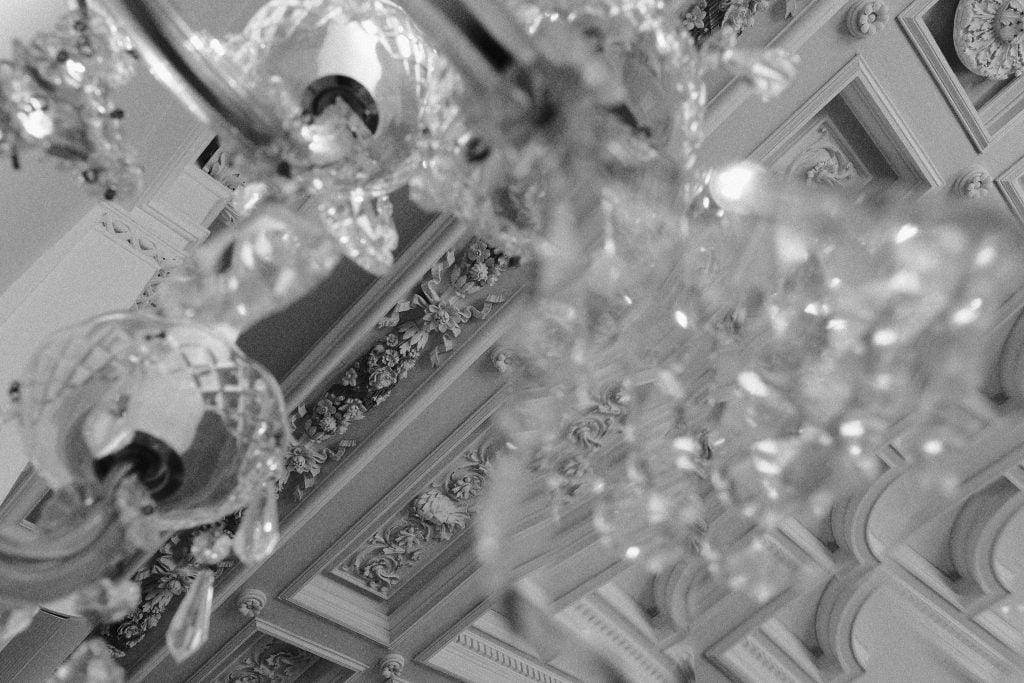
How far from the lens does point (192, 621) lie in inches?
38.6

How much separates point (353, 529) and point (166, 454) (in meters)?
3.97

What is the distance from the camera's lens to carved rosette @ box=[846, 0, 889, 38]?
3189 millimetres

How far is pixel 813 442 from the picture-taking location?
845mm

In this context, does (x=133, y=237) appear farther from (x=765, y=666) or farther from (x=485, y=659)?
(x=485, y=659)

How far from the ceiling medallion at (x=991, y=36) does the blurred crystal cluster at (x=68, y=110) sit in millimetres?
3205

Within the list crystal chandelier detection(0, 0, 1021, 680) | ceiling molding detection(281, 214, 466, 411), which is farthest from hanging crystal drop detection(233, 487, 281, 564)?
ceiling molding detection(281, 214, 466, 411)

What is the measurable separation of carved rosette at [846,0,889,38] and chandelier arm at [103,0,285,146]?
283cm

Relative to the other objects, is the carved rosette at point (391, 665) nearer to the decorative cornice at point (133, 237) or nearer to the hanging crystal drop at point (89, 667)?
the decorative cornice at point (133, 237)

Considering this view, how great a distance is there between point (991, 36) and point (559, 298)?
3.17m

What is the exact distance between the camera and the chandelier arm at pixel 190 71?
2.91 feet

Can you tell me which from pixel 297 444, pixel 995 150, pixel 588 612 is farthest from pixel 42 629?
pixel 995 150

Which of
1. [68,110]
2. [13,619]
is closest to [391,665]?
[13,619]

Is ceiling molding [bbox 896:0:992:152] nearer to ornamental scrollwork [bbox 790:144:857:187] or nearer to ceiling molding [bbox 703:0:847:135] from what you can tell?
ceiling molding [bbox 703:0:847:135]

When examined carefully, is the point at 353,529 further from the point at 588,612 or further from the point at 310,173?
the point at 310,173
